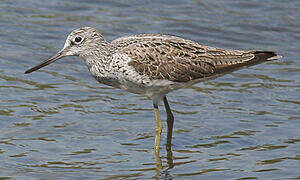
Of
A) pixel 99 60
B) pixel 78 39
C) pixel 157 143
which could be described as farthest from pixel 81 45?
pixel 157 143

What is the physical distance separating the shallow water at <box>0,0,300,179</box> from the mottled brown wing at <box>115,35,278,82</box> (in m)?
1.06

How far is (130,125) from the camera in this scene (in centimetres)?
1031

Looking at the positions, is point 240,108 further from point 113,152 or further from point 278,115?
point 113,152

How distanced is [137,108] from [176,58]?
6.21 feet

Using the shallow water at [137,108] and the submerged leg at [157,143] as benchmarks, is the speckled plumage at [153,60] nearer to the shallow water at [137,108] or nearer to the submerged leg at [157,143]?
the submerged leg at [157,143]

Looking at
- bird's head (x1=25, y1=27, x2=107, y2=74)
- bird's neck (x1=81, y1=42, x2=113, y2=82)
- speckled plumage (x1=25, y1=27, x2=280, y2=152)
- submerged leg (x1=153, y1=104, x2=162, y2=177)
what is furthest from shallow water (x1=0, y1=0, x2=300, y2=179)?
bird's head (x1=25, y1=27, x2=107, y2=74)

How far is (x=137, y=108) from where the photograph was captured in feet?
36.5

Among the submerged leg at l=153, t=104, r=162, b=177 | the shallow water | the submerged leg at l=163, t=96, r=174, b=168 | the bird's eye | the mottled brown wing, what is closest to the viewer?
the shallow water

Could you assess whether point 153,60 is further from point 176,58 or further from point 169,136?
point 169,136

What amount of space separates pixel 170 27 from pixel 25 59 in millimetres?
4155

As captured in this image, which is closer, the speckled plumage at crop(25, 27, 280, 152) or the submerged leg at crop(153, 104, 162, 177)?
the submerged leg at crop(153, 104, 162, 177)

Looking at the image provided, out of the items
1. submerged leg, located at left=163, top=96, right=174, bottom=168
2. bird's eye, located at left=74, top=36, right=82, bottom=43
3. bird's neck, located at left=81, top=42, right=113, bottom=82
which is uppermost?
bird's eye, located at left=74, top=36, right=82, bottom=43

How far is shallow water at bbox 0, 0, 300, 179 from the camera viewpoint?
28.9 ft

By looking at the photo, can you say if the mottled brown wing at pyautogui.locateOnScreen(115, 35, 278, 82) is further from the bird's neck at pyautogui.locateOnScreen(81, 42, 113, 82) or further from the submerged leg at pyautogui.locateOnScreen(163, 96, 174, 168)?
the submerged leg at pyautogui.locateOnScreen(163, 96, 174, 168)
